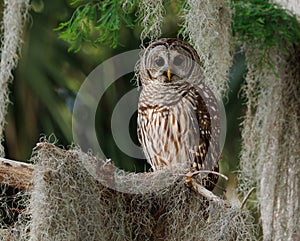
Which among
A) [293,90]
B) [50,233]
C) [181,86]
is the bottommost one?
[50,233]

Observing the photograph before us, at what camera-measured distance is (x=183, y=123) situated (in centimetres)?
422

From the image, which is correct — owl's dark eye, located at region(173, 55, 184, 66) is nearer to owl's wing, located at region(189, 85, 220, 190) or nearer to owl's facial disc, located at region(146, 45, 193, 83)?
owl's facial disc, located at region(146, 45, 193, 83)

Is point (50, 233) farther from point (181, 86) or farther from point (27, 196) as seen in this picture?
point (181, 86)

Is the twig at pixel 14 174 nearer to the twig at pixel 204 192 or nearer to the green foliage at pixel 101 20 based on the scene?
the twig at pixel 204 192

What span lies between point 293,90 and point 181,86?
143 cm

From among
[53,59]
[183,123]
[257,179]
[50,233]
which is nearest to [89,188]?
[50,233]

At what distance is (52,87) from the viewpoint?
257 inches

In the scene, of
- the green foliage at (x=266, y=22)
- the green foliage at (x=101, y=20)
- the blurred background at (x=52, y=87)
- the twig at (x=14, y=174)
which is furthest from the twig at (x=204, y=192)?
the blurred background at (x=52, y=87)

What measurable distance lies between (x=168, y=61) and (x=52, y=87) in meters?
2.41

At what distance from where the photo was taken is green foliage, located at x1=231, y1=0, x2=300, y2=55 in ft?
17.0

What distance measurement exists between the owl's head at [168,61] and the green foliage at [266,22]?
3.11 ft

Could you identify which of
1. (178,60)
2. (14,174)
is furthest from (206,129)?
(14,174)

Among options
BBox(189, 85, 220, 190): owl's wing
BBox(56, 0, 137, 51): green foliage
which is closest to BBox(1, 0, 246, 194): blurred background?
BBox(56, 0, 137, 51): green foliage

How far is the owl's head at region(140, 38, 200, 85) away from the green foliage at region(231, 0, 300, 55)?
948mm
